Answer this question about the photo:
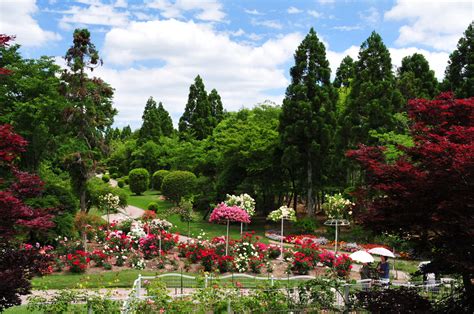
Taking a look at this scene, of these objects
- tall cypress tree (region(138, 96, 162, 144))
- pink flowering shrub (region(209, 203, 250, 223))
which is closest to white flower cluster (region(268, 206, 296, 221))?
pink flowering shrub (region(209, 203, 250, 223))

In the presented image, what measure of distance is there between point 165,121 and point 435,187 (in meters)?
60.1

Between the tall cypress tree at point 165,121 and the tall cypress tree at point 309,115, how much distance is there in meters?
36.8

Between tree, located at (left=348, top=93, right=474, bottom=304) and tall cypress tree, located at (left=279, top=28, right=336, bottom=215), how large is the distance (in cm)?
2033

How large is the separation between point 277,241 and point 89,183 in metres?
10.6

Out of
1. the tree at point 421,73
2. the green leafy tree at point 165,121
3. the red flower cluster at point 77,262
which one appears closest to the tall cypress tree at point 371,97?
the tree at point 421,73

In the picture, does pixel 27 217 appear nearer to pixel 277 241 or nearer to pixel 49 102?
pixel 49 102

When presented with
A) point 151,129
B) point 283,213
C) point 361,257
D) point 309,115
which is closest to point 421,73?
point 309,115

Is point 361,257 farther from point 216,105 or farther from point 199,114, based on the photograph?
point 216,105

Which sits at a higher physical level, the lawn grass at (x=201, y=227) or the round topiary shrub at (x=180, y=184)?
the round topiary shrub at (x=180, y=184)

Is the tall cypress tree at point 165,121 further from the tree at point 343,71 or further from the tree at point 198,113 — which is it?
the tree at point 343,71

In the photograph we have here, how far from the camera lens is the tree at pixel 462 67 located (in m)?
28.2

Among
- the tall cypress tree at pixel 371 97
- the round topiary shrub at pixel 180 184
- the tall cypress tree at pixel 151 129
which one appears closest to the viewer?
the tall cypress tree at pixel 371 97

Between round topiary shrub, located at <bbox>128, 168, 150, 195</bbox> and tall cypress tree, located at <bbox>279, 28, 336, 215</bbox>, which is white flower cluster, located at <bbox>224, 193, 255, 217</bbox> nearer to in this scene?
tall cypress tree, located at <bbox>279, 28, 336, 215</bbox>

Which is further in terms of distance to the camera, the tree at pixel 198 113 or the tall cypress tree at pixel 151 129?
the tall cypress tree at pixel 151 129
